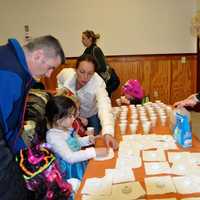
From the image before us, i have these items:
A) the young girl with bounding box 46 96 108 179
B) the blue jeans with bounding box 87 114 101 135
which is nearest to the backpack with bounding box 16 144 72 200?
the young girl with bounding box 46 96 108 179

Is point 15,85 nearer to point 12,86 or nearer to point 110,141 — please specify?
point 12,86

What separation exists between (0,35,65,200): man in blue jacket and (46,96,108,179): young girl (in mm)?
423

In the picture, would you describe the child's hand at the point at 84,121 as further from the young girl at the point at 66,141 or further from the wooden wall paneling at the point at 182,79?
the wooden wall paneling at the point at 182,79

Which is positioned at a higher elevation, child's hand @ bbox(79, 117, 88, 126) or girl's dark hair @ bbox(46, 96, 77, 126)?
girl's dark hair @ bbox(46, 96, 77, 126)

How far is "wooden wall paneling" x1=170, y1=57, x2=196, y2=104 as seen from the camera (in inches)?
237

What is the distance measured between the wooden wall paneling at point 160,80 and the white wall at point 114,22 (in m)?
0.24

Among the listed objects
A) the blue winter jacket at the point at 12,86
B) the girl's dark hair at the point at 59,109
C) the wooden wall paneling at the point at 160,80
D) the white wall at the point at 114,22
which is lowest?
the wooden wall paneling at the point at 160,80

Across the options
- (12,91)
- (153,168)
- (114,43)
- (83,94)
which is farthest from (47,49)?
(114,43)


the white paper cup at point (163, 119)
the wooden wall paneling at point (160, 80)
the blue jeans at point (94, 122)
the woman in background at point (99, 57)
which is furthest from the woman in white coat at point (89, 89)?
the wooden wall paneling at point (160, 80)

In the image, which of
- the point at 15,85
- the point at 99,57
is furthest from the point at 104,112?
the point at 99,57

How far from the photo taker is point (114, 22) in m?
5.92

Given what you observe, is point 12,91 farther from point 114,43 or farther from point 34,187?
point 114,43

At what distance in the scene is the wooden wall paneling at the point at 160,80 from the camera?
602cm

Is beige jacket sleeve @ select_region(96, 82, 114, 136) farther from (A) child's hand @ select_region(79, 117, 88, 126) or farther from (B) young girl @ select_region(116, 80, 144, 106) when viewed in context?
(B) young girl @ select_region(116, 80, 144, 106)
